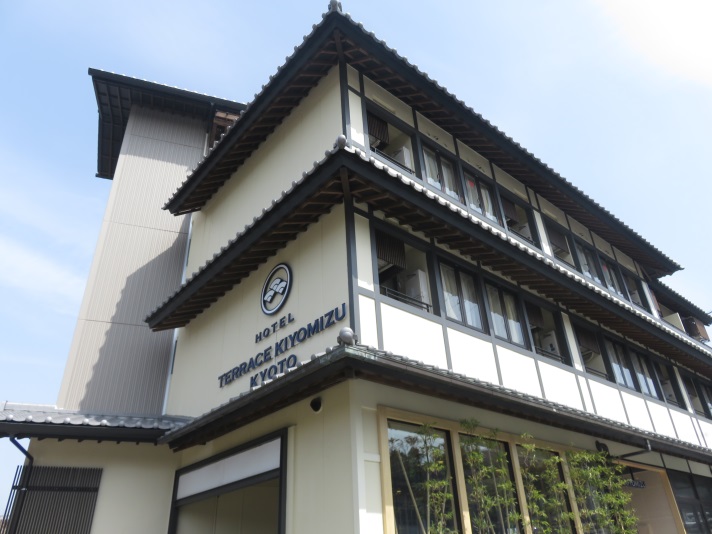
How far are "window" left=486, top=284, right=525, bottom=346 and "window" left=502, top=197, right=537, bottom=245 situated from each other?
2.44 metres

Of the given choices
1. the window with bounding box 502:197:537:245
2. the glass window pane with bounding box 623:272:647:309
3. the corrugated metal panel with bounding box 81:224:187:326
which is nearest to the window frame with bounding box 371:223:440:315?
the window with bounding box 502:197:537:245

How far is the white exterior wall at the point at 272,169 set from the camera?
947 cm

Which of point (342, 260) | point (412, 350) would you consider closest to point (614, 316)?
point (412, 350)

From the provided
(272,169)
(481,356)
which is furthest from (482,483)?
(272,169)

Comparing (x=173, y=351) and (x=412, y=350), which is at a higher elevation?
(x=173, y=351)

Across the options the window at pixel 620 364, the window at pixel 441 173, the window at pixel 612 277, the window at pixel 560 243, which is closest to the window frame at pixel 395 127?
the window at pixel 441 173

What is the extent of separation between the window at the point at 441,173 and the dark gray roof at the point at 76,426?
6.71 m

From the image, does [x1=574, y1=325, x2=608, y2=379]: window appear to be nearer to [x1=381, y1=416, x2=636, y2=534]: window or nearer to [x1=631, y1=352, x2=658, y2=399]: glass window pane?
[x1=631, y1=352, x2=658, y2=399]: glass window pane

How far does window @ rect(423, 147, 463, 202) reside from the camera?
10367 millimetres

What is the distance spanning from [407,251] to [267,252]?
2.52 metres

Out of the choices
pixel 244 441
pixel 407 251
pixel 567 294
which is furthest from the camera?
pixel 567 294

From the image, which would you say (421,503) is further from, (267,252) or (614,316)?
(614,316)

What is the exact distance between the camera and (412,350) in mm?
7426

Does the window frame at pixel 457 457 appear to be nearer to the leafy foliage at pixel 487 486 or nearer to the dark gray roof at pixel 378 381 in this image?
the leafy foliage at pixel 487 486
